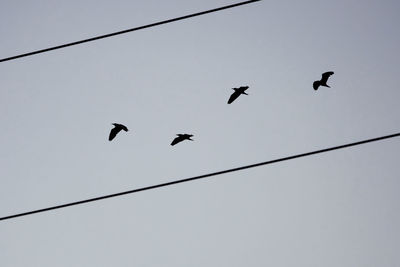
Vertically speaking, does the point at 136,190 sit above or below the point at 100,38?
below

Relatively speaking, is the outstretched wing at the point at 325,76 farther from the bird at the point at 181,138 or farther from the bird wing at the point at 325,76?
Result: the bird at the point at 181,138

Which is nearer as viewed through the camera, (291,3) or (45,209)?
(45,209)

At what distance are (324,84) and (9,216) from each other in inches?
31.1

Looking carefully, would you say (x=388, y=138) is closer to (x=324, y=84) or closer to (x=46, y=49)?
(x=324, y=84)

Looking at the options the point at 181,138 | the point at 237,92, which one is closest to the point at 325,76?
the point at 237,92

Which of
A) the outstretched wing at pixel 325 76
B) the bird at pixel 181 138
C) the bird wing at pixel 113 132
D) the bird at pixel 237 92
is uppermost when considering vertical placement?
the outstretched wing at pixel 325 76

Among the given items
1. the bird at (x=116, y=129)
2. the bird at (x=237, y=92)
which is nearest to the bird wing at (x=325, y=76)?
the bird at (x=237, y=92)

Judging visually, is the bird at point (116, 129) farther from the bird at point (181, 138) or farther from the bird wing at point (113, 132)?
the bird at point (181, 138)

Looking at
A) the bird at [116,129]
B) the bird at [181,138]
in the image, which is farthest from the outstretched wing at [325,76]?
the bird at [116,129]

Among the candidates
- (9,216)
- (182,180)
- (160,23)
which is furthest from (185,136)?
(9,216)

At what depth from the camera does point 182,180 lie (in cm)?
92

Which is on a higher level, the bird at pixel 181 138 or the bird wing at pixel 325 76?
the bird wing at pixel 325 76

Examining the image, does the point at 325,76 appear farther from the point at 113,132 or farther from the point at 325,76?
the point at 113,132

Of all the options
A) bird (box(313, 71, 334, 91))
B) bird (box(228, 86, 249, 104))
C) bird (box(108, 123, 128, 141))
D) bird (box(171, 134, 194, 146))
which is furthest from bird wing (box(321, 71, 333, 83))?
bird (box(108, 123, 128, 141))
